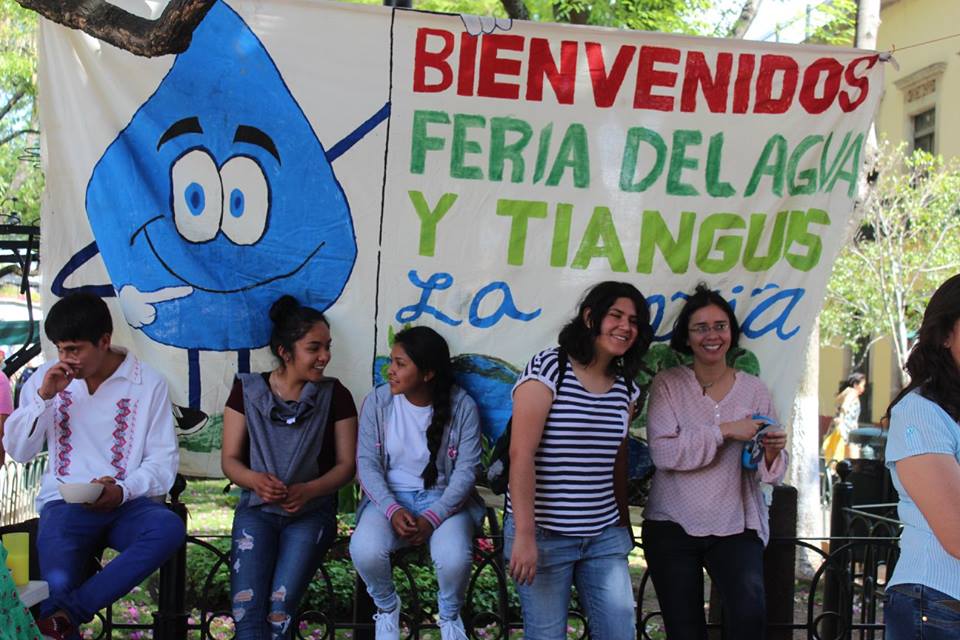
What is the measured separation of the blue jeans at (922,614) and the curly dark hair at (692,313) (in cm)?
180

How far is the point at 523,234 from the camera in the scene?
17.1 ft

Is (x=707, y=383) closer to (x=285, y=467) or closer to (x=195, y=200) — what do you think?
(x=285, y=467)

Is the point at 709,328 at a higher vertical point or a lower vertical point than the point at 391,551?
higher

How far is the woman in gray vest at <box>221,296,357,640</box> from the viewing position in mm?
4566

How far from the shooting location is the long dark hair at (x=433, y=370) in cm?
468

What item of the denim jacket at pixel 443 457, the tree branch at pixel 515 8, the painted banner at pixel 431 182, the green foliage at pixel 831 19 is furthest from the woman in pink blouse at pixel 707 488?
the green foliage at pixel 831 19

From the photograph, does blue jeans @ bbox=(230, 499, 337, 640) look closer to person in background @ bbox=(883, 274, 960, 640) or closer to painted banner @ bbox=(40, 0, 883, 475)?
painted banner @ bbox=(40, 0, 883, 475)

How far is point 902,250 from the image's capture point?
15734mm

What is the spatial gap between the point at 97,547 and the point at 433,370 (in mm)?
1600

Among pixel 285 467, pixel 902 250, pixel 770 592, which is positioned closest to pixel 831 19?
pixel 902 250

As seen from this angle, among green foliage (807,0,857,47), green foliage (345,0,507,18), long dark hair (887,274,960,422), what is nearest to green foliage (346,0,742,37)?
green foliage (345,0,507,18)

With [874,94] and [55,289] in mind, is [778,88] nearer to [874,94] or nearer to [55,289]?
[874,94]

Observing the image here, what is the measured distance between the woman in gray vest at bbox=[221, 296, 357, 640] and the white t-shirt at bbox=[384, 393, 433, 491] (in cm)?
21

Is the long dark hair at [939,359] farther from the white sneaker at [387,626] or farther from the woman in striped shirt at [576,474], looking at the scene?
the white sneaker at [387,626]
